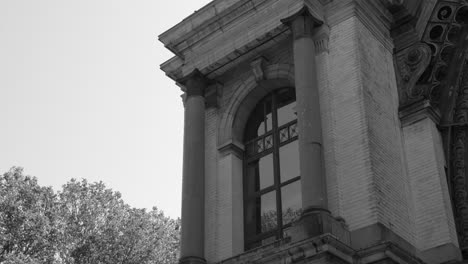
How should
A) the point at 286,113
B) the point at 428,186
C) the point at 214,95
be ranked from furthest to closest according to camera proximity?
1. the point at 214,95
2. the point at 286,113
3. the point at 428,186

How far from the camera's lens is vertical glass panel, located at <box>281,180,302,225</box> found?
1755 cm

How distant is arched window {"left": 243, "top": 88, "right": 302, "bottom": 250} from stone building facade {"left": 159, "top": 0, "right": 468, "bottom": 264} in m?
0.03

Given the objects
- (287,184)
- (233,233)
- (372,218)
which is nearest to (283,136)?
(287,184)

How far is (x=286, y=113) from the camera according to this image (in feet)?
63.0

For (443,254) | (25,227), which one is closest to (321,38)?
(443,254)

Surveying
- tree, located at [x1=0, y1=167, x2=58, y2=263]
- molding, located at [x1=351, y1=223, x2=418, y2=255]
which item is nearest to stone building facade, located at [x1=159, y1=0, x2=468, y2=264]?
molding, located at [x1=351, y1=223, x2=418, y2=255]

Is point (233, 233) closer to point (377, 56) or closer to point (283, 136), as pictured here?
point (283, 136)

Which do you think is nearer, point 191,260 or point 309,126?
point 309,126

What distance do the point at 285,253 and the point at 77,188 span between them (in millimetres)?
25244

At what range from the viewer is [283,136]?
61.9 ft

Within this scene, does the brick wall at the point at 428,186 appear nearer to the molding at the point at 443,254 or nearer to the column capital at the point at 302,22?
the molding at the point at 443,254

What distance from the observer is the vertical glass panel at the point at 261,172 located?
18.7m

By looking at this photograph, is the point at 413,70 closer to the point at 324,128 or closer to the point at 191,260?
the point at 324,128

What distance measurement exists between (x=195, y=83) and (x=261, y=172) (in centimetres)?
294
